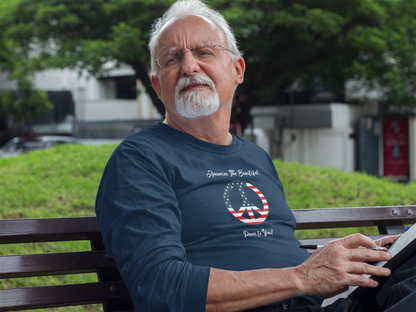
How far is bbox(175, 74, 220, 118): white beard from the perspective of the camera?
6.44 ft

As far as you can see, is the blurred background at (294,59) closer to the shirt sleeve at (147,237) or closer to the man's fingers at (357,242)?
the shirt sleeve at (147,237)

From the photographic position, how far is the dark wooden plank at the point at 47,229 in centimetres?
194

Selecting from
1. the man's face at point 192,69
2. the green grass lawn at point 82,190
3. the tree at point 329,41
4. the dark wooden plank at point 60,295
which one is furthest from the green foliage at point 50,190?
the tree at point 329,41

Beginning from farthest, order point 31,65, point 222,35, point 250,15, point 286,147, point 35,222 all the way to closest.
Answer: point 286,147, point 31,65, point 250,15, point 222,35, point 35,222

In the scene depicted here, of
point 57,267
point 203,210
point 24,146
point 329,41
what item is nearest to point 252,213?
point 203,210

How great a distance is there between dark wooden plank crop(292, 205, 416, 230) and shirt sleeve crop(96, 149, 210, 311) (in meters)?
0.98

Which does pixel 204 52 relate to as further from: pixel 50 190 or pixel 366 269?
pixel 50 190

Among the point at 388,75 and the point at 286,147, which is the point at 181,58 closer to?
the point at 388,75

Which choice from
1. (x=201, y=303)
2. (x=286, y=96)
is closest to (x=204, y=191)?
(x=201, y=303)

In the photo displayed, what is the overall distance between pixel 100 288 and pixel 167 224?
71 centimetres

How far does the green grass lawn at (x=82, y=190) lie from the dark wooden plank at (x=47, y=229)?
2.06 m

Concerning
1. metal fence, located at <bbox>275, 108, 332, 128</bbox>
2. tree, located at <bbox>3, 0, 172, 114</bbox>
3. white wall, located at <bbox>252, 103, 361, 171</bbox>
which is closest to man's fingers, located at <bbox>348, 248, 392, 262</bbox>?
tree, located at <bbox>3, 0, 172, 114</bbox>

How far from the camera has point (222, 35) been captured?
6.95 feet

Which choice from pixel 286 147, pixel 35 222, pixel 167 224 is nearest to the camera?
pixel 167 224
